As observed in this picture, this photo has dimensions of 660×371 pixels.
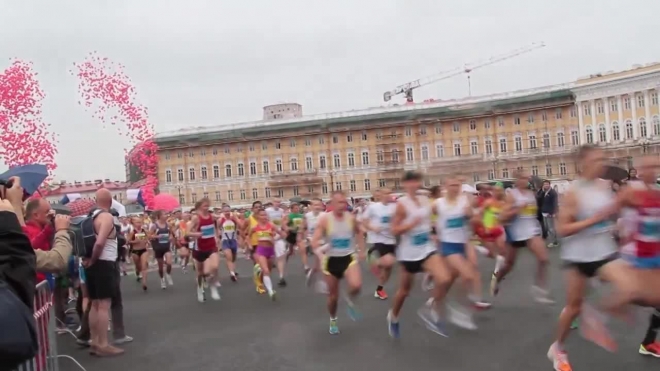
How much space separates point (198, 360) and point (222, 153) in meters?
84.4

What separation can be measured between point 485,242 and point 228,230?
22.7 ft

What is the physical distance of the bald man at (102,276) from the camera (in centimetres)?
784

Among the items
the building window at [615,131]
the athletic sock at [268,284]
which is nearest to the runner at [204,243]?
the athletic sock at [268,284]

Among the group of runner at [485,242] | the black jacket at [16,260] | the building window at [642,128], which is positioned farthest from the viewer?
the building window at [642,128]

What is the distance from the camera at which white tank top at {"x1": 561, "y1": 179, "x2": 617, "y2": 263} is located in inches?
228

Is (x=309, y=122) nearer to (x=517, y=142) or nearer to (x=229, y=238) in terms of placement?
(x=517, y=142)

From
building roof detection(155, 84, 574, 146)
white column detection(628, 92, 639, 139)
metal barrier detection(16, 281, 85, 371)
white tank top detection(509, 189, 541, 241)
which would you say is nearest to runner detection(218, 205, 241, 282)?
white tank top detection(509, 189, 541, 241)

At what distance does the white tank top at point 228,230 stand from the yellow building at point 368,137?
4210cm

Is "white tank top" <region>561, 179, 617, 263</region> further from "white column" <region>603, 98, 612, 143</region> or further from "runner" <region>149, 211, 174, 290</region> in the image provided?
"white column" <region>603, 98, 612, 143</region>

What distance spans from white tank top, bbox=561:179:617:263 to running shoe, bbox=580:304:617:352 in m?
0.52

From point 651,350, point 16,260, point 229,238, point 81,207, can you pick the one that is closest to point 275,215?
point 229,238

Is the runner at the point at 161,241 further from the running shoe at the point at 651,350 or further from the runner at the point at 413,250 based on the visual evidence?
the running shoe at the point at 651,350

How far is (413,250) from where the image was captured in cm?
776

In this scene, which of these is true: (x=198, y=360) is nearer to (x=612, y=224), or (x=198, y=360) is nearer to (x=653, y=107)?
(x=612, y=224)
